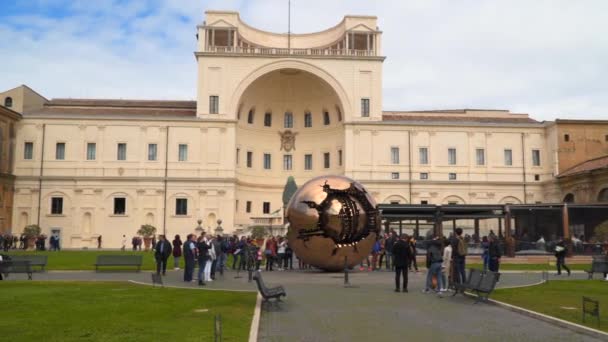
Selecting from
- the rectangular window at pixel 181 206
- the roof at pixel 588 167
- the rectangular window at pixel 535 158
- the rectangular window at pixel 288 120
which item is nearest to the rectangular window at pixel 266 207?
the rectangular window at pixel 288 120

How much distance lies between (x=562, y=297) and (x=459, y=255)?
9.56 feet

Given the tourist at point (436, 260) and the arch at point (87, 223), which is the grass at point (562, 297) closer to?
the tourist at point (436, 260)

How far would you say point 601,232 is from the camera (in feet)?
112

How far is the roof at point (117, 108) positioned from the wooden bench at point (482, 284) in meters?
43.7

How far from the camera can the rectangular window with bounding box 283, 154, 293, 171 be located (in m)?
60.2

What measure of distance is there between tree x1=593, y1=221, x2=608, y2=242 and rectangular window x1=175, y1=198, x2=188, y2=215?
33973 millimetres

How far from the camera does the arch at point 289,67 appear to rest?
54562mm

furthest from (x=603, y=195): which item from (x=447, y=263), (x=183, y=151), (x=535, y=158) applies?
(x=183, y=151)

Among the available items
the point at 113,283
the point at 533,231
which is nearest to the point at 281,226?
the point at 533,231

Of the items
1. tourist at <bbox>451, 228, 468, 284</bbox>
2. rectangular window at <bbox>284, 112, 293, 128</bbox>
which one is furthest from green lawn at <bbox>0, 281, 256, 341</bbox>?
rectangular window at <bbox>284, 112, 293, 128</bbox>

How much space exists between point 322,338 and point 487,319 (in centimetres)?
414

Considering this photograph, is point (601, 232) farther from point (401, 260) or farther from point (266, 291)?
point (266, 291)

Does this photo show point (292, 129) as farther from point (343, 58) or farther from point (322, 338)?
point (322, 338)

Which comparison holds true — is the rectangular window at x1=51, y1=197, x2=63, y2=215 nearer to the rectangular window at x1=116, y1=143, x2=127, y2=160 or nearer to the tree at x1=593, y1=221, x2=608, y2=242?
the rectangular window at x1=116, y1=143, x2=127, y2=160
